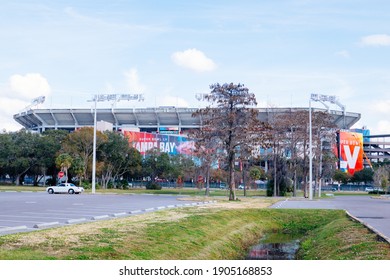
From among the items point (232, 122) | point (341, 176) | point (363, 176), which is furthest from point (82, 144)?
point (363, 176)

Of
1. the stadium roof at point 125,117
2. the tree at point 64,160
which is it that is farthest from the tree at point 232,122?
the stadium roof at point 125,117

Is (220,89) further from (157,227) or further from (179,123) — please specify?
(179,123)

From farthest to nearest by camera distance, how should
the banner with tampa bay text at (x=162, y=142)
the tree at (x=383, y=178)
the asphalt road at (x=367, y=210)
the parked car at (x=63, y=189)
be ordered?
1. the banner with tampa bay text at (x=162, y=142)
2. the tree at (x=383, y=178)
3. the parked car at (x=63, y=189)
4. the asphalt road at (x=367, y=210)

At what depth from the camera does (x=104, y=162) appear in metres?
71.4

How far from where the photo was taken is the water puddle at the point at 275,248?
17547 mm

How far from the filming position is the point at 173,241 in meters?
14.7

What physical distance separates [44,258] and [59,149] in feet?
213

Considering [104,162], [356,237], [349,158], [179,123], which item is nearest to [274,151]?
[104,162]

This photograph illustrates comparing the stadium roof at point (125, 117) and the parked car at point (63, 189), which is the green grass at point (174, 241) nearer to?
the parked car at point (63, 189)

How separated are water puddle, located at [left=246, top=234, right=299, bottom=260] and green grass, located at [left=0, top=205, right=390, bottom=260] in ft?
1.19

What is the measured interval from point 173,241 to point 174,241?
0.14 feet

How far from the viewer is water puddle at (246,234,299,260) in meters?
17.5

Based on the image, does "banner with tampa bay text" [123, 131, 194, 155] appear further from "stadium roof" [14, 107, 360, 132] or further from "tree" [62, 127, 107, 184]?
"tree" [62, 127, 107, 184]

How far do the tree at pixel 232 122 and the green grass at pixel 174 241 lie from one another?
1681 cm
